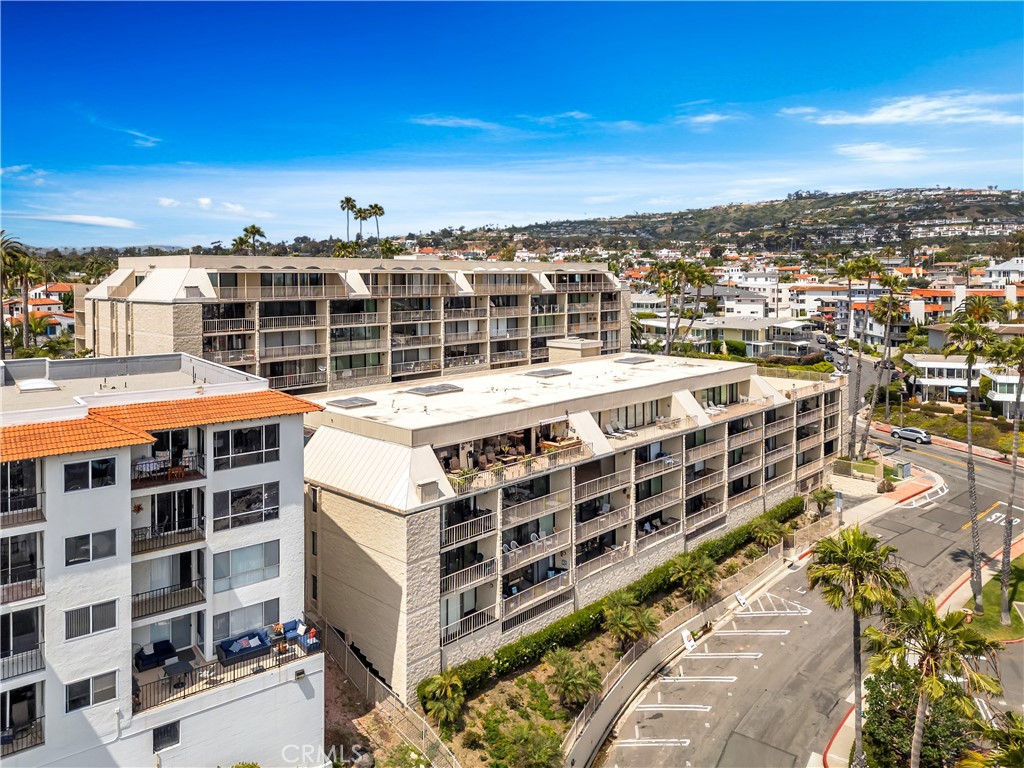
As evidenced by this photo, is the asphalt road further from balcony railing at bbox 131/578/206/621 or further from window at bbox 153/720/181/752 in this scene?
balcony railing at bbox 131/578/206/621

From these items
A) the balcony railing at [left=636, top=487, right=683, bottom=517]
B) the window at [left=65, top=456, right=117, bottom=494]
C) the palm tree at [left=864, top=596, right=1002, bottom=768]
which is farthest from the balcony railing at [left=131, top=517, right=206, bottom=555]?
the balcony railing at [left=636, top=487, right=683, bottom=517]

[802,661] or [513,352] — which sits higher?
[513,352]

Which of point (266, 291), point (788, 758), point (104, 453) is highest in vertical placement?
point (266, 291)

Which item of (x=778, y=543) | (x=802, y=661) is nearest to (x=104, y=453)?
(x=802, y=661)

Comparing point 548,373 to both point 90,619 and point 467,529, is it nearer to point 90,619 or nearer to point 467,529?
point 467,529

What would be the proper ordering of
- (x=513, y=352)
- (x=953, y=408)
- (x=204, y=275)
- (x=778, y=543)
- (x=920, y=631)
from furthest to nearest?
(x=953, y=408) < (x=513, y=352) < (x=204, y=275) < (x=778, y=543) < (x=920, y=631)

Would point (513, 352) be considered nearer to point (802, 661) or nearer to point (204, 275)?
point (204, 275)

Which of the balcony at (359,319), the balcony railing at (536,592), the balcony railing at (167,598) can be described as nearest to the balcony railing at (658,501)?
the balcony railing at (536,592)
